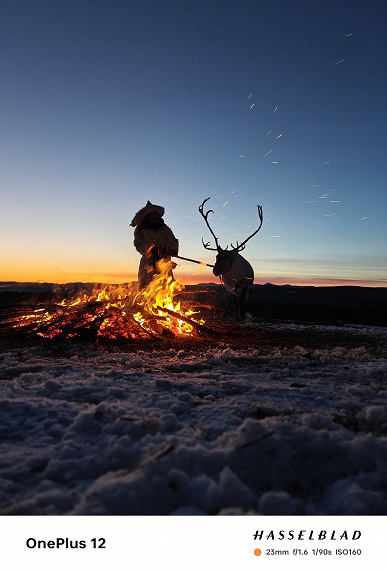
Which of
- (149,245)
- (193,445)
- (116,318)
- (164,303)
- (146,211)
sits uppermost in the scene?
(146,211)

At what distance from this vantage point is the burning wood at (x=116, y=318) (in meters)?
6.36

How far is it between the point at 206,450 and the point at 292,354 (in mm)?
3729

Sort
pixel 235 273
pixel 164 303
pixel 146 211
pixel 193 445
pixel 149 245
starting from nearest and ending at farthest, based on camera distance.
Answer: pixel 193 445 → pixel 164 303 → pixel 146 211 → pixel 149 245 → pixel 235 273

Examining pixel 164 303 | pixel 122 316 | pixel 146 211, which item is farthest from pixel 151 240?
pixel 122 316

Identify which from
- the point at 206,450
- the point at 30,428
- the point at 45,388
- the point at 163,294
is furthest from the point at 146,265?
the point at 206,450

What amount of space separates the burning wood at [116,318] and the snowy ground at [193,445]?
8.99 ft

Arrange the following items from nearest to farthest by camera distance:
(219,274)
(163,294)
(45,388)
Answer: (45,388), (163,294), (219,274)

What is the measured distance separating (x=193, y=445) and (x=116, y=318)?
5384 mm

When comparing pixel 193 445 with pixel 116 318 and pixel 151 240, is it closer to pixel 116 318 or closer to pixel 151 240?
pixel 116 318

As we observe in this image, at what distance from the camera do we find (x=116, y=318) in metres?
6.99

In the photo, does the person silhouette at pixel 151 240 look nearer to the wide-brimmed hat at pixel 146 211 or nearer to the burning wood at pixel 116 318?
the wide-brimmed hat at pixel 146 211
